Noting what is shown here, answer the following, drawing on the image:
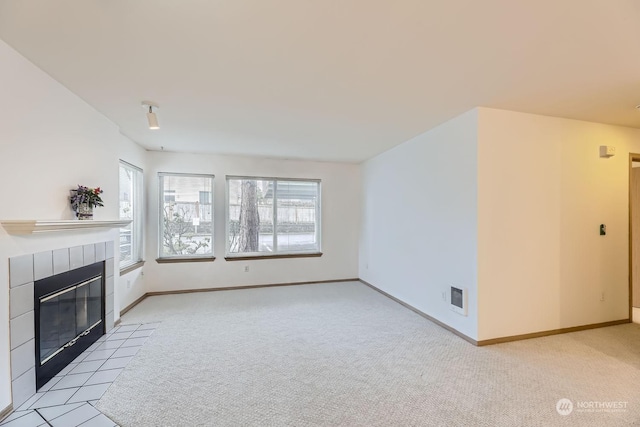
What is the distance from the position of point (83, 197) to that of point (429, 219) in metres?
3.74

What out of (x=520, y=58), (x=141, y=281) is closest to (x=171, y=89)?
(x=520, y=58)

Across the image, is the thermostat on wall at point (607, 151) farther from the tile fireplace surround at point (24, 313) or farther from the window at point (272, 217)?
the tile fireplace surround at point (24, 313)

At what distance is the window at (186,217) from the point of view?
4.91 meters

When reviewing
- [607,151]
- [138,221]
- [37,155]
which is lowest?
[138,221]

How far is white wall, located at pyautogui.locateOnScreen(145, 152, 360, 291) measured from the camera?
4.81 meters

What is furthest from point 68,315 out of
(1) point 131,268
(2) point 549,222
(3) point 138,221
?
(2) point 549,222

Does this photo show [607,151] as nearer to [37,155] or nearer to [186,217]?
[37,155]

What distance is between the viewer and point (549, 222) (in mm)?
3133

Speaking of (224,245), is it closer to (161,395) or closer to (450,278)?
(161,395)

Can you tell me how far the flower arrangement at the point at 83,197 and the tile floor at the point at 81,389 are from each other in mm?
1416

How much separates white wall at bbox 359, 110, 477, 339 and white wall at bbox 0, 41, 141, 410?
3797 mm

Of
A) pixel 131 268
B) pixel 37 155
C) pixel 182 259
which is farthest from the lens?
pixel 182 259

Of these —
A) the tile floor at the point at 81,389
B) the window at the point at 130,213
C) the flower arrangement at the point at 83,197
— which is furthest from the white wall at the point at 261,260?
the flower arrangement at the point at 83,197

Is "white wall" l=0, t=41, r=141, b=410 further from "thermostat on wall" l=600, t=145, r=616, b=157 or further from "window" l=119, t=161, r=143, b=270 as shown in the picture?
"thermostat on wall" l=600, t=145, r=616, b=157
